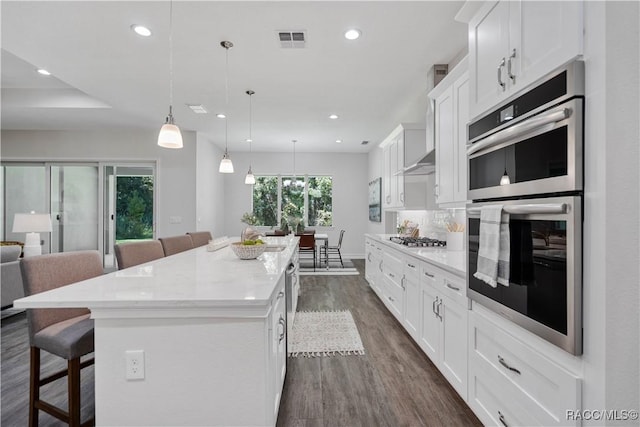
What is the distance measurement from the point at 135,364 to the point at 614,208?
186cm

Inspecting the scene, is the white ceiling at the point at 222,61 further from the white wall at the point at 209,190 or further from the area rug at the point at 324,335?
the area rug at the point at 324,335

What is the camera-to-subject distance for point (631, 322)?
910 millimetres

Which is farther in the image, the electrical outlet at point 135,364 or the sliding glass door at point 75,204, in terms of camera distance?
the sliding glass door at point 75,204

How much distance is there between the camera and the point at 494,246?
4.56ft

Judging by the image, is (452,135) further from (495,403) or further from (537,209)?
(495,403)

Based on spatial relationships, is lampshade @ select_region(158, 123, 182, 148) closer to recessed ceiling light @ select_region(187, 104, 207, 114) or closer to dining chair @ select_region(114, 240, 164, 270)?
dining chair @ select_region(114, 240, 164, 270)

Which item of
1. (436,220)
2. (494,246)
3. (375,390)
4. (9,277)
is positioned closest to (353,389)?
(375,390)

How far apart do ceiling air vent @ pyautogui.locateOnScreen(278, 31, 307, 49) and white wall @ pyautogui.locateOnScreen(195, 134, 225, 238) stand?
3928 mm

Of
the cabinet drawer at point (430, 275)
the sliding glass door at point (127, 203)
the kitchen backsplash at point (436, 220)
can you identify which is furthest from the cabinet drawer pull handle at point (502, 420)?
the sliding glass door at point (127, 203)

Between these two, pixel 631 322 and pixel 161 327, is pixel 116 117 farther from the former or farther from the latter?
pixel 631 322

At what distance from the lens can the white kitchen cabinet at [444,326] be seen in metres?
1.86

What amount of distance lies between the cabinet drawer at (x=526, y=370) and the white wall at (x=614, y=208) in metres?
0.11

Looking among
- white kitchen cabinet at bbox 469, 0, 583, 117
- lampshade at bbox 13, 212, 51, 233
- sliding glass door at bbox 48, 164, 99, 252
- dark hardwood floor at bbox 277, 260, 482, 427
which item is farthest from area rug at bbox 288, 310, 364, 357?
sliding glass door at bbox 48, 164, 99, 252

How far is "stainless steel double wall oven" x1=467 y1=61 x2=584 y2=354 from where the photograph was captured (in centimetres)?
102
